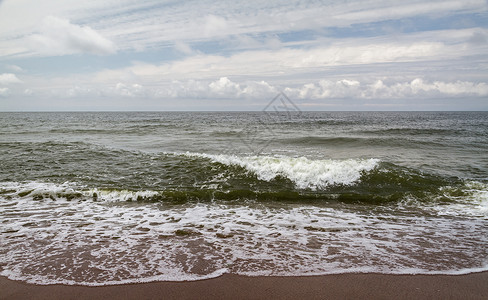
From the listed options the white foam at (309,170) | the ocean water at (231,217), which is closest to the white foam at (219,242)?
the ocean water at (231,217)

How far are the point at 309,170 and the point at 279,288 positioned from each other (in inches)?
262

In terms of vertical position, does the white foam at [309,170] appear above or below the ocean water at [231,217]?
above

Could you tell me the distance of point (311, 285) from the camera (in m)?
3.72

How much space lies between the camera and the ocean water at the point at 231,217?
425 centimetres

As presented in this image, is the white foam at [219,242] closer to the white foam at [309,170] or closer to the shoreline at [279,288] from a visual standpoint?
the shoreline at [279,288]

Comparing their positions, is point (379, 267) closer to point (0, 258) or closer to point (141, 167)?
point (0, 258)

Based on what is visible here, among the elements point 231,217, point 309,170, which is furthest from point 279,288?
point 309,170

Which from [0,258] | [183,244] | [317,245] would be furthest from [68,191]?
[317,245]

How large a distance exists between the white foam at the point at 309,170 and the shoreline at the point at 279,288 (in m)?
5.21

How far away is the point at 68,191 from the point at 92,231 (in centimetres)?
341

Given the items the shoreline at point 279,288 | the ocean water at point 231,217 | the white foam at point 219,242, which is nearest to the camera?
the shoreline at point 279,288

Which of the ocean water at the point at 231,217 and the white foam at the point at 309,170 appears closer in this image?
the ocean water at the point at 231,217

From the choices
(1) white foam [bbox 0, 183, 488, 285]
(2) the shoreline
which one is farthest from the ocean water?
(2) the shoreline

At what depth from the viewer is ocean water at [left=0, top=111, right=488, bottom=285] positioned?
4254 mm
